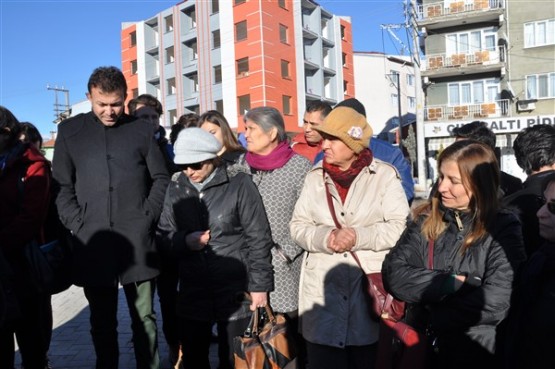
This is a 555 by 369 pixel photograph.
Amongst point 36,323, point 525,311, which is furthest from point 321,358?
point 36,323

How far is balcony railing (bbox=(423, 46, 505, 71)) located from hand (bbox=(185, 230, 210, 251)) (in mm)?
29424

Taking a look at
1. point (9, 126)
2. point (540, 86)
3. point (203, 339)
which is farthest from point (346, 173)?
point (540, 86)

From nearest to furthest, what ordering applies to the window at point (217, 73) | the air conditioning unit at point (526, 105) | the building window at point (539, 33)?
the building window at point (539, 33)
the air conditioning unit at point (526, 105)
the window at point (217, 73)

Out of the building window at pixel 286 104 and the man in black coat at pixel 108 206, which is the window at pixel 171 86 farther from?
the man in black coat at pixel 108 206

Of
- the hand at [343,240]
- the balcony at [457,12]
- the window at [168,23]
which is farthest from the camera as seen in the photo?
the window at [168,23]

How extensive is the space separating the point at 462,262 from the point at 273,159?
5.47 ft

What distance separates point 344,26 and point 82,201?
154ft

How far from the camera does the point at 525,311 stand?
249cm

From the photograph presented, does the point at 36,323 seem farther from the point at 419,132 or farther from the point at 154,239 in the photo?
the point at 419,132

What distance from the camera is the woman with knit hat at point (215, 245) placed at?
133 inches

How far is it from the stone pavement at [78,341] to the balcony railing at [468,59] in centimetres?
2742

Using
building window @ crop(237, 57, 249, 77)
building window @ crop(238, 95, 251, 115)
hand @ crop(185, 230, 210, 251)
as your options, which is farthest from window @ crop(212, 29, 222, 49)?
hand @ crop(185, 230, 210, 251)

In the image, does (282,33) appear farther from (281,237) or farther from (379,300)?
(379,300)

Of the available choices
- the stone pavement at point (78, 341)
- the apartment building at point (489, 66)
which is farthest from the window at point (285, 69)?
the stone pavement at point (78, 341)
